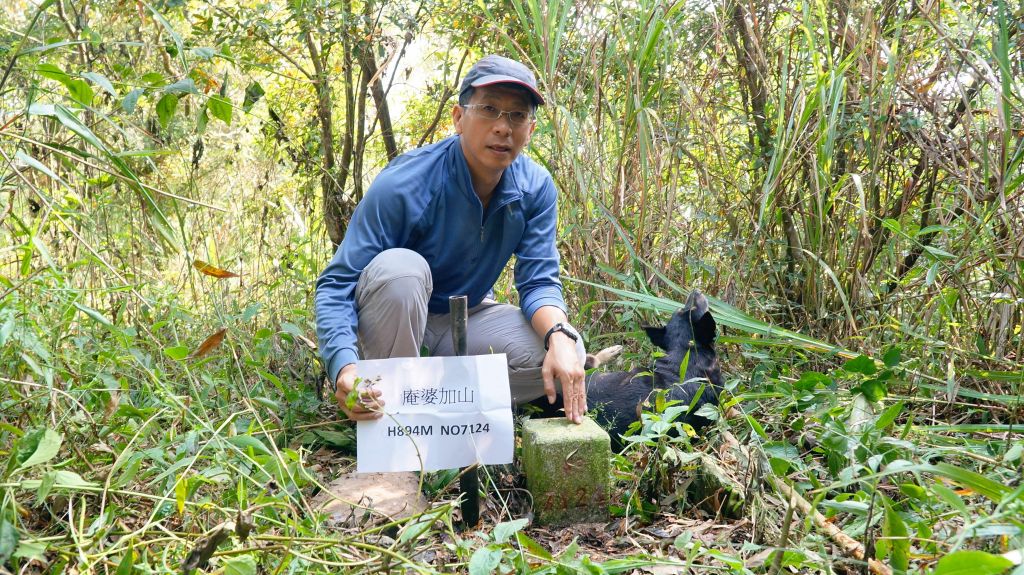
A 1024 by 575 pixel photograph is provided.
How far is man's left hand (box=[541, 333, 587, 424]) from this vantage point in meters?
2.31

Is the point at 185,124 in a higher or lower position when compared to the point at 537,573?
higher

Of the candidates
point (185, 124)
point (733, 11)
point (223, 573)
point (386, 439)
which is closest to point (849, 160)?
point (733, 11)

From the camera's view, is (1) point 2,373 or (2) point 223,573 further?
(1) point 2,373

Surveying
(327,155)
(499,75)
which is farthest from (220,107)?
(327,155)

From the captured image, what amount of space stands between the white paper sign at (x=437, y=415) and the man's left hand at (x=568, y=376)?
0.22 meters

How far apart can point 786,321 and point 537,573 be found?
2.18m

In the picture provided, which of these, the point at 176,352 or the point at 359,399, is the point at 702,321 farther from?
the point at 176,352

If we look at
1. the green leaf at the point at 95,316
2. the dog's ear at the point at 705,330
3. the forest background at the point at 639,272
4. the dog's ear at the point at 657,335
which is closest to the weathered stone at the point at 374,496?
the forest background at the point at 639,272

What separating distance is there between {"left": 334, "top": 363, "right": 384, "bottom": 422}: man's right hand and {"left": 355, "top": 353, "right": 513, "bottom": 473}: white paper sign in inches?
0.8

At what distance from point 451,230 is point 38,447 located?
62.6 inches

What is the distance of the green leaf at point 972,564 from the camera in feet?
3.61

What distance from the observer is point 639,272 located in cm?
327

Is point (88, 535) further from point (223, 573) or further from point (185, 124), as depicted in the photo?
point (185, 124)

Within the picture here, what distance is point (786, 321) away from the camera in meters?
3.38
